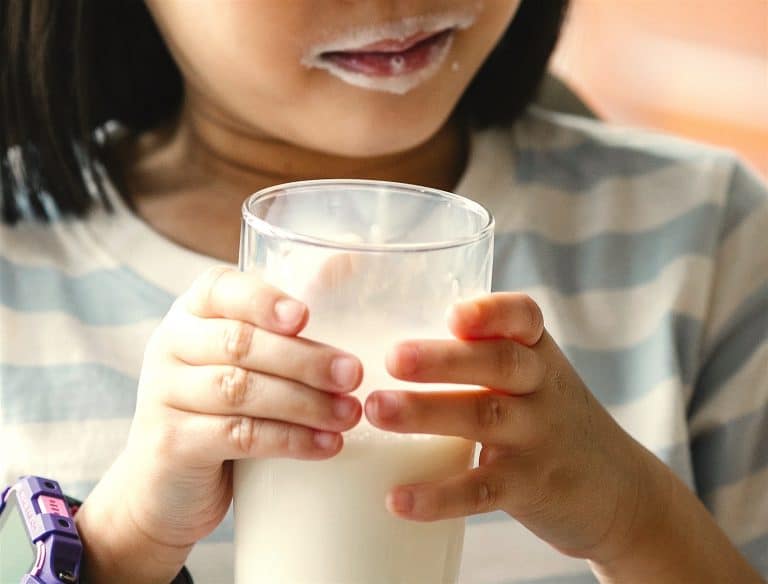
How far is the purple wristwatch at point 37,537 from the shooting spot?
68 cm

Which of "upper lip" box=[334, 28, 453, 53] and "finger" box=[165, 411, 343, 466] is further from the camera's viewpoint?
"upper lip" box=[334, 28, 453, 53]

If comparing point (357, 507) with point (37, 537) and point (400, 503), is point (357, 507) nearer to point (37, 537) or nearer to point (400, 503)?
point (400, 503)

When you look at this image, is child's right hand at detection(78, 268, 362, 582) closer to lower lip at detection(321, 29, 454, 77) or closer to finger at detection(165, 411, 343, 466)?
finger at detection(165, 411, 343, 466)

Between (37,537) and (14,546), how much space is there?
0.03 metres

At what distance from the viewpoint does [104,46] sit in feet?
3.65

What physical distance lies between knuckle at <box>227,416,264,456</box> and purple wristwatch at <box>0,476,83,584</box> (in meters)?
0.19

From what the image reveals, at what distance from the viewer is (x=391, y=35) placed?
81cm

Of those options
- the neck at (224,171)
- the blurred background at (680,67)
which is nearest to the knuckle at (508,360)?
the neck at (224,171)

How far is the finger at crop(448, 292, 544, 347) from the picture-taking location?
1.73ft

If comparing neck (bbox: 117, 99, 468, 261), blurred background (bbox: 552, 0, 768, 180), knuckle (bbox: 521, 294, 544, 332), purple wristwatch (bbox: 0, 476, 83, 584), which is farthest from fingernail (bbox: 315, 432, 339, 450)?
blurred background (bbox: 552, 0, 768, 180)

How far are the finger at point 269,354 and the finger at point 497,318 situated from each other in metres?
0.05

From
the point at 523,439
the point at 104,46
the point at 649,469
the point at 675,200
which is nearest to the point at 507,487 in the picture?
the point at 523,439

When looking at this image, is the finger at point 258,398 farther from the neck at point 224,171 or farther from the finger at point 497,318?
the neck at point 224,171

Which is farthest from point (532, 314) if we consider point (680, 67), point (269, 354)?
point (680, 67)
